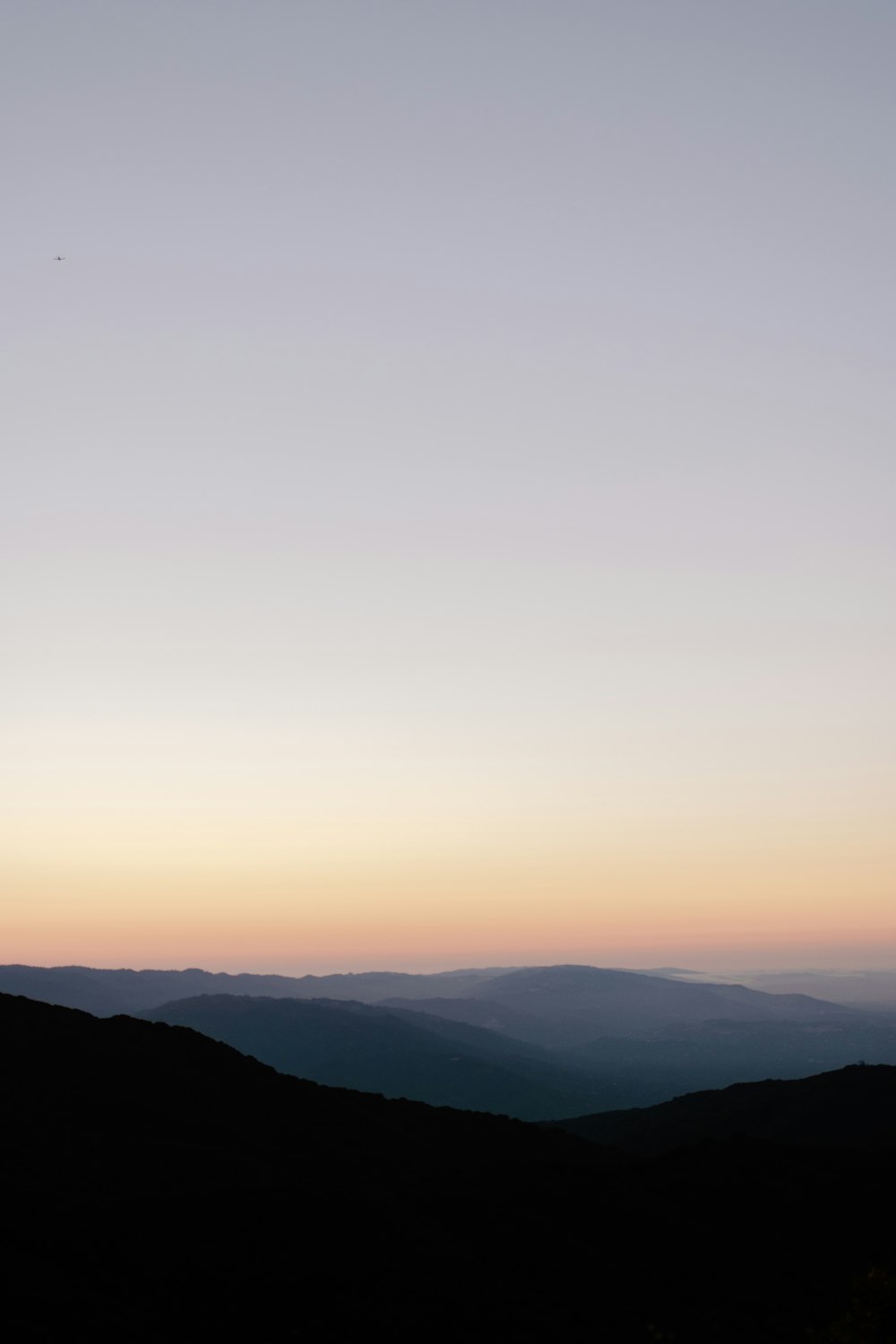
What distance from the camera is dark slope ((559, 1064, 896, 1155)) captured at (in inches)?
3814

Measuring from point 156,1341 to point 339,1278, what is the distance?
9221 mm

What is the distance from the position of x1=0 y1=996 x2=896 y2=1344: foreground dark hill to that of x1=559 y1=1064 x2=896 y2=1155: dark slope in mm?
30786

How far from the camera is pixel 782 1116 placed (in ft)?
345

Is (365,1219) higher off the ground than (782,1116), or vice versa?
(365,1219)

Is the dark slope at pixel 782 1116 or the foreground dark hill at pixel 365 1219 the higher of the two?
the foreground dark hill at pixel 365 1219

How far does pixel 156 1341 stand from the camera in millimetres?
34969

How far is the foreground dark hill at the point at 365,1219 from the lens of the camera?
3894 centimetres

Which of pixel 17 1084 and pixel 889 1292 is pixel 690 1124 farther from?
pixel 889 1292

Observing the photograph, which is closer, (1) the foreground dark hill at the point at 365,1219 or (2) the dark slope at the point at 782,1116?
(1) the foreground dark hill at the point at 365,1219

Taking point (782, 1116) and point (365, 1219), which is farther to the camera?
point (782, 1116)

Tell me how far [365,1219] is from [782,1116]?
71516 mm

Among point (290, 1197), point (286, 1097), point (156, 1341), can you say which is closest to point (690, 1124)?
point (286, 1097)

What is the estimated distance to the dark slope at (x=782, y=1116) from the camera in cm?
9688

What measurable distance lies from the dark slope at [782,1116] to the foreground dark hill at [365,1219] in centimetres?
3079
